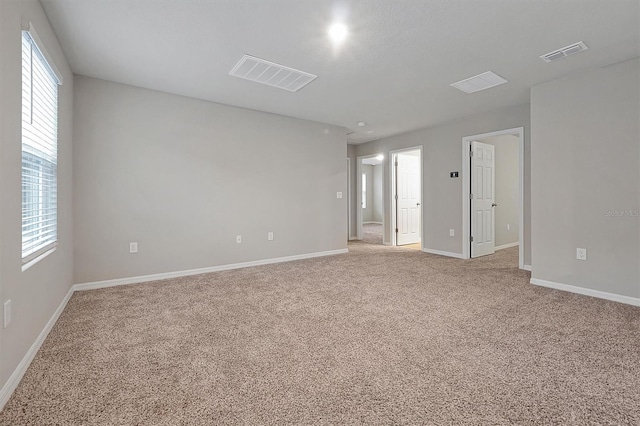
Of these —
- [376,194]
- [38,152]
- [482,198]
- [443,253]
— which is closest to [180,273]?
[38,152]

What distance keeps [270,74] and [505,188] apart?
16.8 ft

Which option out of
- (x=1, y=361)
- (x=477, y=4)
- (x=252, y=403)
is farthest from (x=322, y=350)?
(x=477, y=4)

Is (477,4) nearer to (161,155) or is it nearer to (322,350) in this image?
(322,350)

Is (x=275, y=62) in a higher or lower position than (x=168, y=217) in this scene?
higher

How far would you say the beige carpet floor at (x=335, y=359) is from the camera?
1.48 m

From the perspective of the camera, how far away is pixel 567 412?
1.46m

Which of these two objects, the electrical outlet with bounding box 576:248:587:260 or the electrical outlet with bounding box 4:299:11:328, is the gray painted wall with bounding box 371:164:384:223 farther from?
the electrical outlet with bounding box 4:299:11:328

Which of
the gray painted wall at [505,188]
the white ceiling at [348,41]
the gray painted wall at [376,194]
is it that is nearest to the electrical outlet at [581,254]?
the white ceiling at [348,41]

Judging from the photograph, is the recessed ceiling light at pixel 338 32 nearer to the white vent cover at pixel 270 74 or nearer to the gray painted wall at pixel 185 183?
the white vent cover at pixel 270 74

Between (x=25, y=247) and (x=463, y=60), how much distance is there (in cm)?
391

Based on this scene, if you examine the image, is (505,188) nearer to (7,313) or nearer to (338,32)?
(338,32)

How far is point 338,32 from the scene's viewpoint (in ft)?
8.20

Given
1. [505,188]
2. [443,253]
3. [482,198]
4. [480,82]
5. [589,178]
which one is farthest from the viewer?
[505,188]

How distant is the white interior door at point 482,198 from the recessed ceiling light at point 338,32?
3642 millimetres
